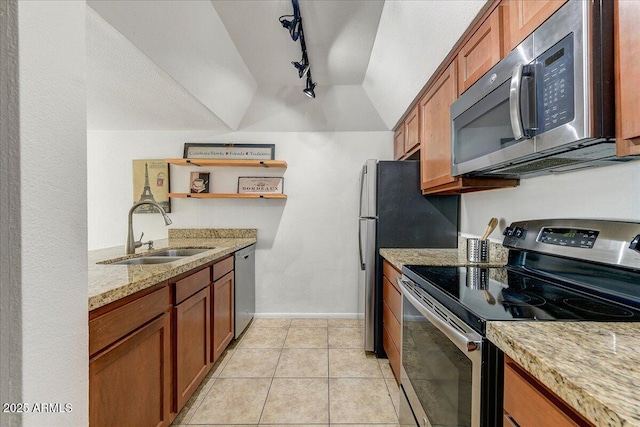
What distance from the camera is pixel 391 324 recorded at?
207 cm

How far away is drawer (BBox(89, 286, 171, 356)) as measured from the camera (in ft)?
3.17

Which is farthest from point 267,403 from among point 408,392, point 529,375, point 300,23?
point 300,23

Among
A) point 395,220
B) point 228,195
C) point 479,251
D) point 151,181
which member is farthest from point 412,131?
point 151,181

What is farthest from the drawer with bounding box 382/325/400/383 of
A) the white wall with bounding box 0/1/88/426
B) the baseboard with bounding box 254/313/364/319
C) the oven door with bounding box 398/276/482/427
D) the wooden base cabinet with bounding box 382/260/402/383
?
the white wall with bounding box 0/1/88/426

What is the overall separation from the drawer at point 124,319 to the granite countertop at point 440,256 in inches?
50.0

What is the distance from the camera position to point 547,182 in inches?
58.4

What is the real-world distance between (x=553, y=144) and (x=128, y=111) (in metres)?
3.16

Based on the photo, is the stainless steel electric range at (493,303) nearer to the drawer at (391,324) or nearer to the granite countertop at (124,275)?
the drawer at (391,324)

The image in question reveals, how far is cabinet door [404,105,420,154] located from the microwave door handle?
1.33m

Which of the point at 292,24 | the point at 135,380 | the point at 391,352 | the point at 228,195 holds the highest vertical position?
the point at 292,24

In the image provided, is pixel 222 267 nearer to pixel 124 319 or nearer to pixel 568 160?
pixel 124 319

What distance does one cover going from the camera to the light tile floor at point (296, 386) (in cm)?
169

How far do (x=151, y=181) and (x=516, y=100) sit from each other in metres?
3.40

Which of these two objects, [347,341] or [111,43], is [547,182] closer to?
[347,341]
